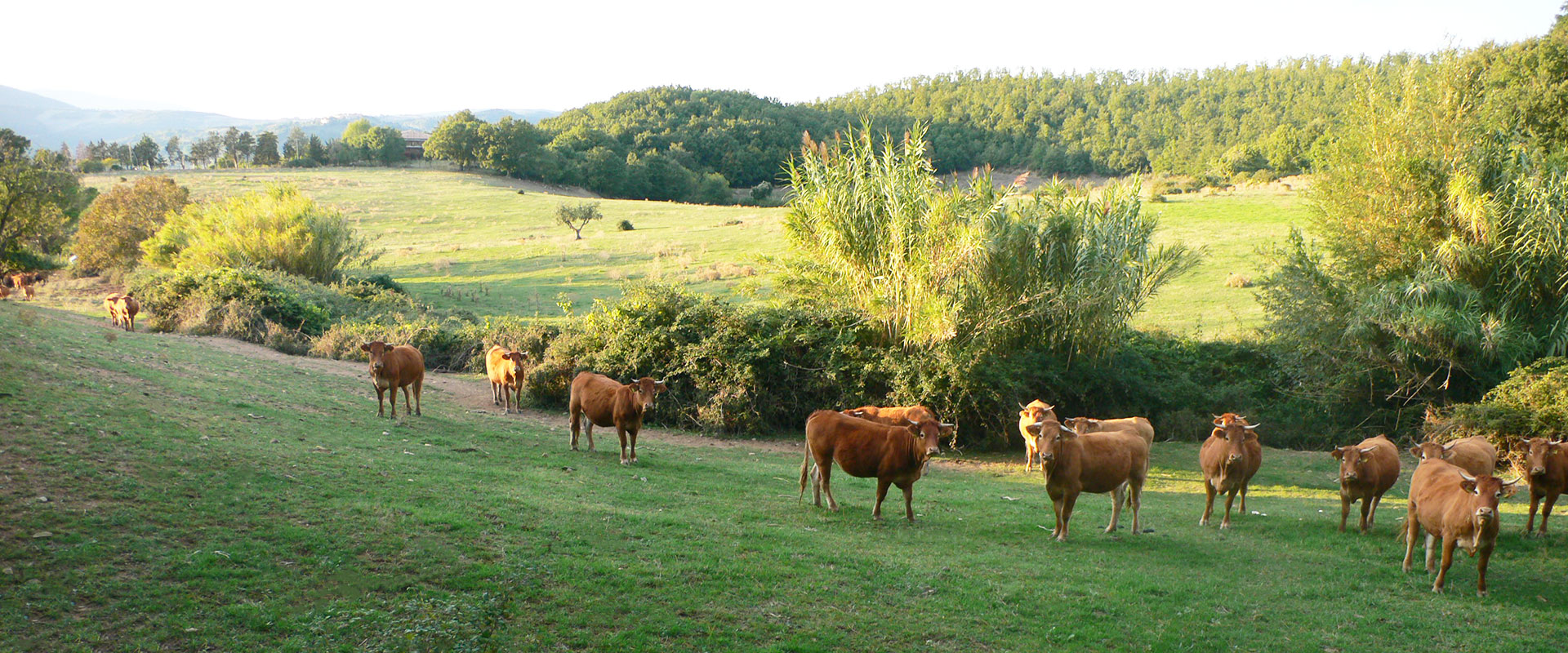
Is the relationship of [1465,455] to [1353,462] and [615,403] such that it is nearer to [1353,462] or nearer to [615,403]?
[1353,462]

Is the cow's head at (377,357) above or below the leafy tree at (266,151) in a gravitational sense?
below

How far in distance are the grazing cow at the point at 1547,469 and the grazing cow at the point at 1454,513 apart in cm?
211

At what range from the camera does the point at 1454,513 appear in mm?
9469

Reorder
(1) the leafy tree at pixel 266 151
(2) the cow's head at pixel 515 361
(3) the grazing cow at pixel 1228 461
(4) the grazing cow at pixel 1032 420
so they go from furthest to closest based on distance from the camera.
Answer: (1) the leafy tree at pixel 266 151
(2) the cow's head at pixel 515 361
(4) the grazing cow at pixel 1032 420
(3) the grazing cow at pixel 1228 461

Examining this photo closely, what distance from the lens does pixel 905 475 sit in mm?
11688

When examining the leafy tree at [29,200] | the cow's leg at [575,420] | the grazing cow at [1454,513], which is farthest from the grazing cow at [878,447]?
the leafy tree at [29,200]

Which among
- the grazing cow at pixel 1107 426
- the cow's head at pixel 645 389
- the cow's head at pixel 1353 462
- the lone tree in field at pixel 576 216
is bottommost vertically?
the grazing cow at pixel 1107 426

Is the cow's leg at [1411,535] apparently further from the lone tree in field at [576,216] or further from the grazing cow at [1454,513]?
the lone tree in field at [576,216]

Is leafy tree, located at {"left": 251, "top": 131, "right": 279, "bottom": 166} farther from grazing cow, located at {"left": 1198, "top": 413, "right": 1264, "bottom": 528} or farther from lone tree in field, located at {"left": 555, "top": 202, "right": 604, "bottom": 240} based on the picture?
grazing cow, located at {"left": 1198, "top": 413, "right": 1264, "bottom": 528}

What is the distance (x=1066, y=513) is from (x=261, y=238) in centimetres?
3879

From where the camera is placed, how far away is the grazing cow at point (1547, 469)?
11.6m

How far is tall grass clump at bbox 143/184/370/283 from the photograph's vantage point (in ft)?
127

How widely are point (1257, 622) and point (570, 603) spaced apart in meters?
6.33

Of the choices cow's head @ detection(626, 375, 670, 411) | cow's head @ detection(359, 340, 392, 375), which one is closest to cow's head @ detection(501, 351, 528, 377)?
cow's head @ detection(359, 340, 392, 375)
